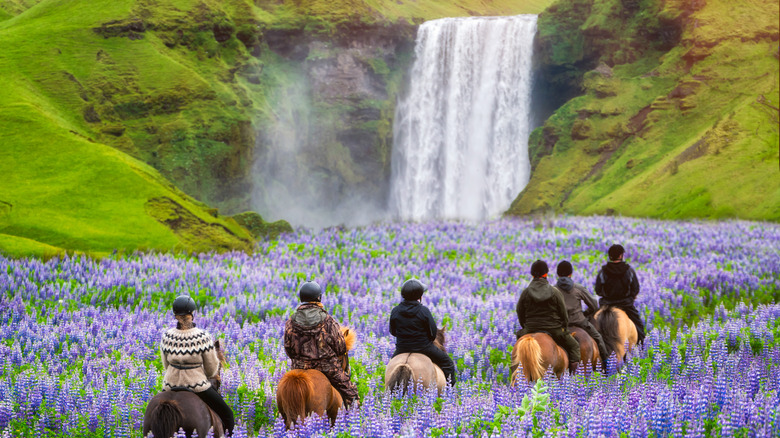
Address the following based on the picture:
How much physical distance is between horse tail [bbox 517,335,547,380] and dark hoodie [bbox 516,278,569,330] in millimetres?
377

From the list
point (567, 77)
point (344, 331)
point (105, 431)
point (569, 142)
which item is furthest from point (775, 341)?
point (567, 77)

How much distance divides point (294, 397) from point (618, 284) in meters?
6.82

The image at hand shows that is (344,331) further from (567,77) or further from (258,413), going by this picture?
(567,77)

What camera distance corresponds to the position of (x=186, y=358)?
7.07 m

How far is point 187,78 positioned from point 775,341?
35.3 meters

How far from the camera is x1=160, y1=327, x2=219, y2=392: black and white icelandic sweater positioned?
279 inches

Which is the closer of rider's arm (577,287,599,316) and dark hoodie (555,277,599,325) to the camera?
dark hoodie (555,277,599,325)

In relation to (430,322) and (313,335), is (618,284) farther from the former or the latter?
(313,335)

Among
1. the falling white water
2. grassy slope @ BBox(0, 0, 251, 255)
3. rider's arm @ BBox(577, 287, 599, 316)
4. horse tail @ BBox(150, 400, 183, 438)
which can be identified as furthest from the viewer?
the falling white water

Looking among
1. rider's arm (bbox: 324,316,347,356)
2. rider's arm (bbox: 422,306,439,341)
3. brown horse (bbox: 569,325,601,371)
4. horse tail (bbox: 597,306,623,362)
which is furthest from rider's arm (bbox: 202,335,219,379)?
horse tail (bbox: 597,306,623,362)

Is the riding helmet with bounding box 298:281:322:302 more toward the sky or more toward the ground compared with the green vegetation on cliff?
more toward the ground

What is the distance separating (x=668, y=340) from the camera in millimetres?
12594

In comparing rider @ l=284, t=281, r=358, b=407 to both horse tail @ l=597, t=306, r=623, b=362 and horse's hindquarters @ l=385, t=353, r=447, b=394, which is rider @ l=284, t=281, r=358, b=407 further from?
horse tail @ l=597, t=306, r=623, b=362

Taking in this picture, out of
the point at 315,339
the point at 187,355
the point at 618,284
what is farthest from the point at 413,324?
the point at 618,284
